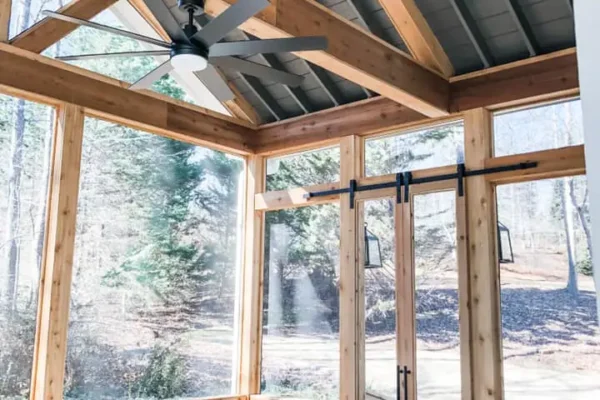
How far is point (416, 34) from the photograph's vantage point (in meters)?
4.89

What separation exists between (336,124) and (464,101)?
145 cm

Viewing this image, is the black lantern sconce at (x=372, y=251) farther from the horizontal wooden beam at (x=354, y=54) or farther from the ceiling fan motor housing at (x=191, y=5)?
the ceiling fan motor housing at (x=191, y=5)

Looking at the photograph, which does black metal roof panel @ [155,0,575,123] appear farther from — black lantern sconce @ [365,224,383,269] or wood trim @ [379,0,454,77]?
black lantern sconce @ [365,224,383,269]

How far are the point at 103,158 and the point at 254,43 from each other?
2845 millimetres

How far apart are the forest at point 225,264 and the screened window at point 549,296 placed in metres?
0.01

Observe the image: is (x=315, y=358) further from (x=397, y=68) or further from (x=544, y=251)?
(x=397, y=68)

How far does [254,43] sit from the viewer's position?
311 cm

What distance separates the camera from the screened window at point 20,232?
461cm

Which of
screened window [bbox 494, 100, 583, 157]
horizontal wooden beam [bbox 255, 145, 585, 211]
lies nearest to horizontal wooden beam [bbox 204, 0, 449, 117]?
screened window [bbox 494, 100, 583, 157]

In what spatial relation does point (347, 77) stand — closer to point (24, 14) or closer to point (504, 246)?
point (504, 246)

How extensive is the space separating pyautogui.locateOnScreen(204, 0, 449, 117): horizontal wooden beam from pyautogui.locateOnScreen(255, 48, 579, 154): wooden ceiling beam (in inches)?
9.7

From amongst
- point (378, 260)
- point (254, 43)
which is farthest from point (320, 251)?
point (254, 43)

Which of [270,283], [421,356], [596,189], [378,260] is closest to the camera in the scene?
[596,189]

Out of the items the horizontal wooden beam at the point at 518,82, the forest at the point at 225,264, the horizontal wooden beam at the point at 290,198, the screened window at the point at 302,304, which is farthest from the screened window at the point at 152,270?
the horizontal wooden beam at the point at 518,82
